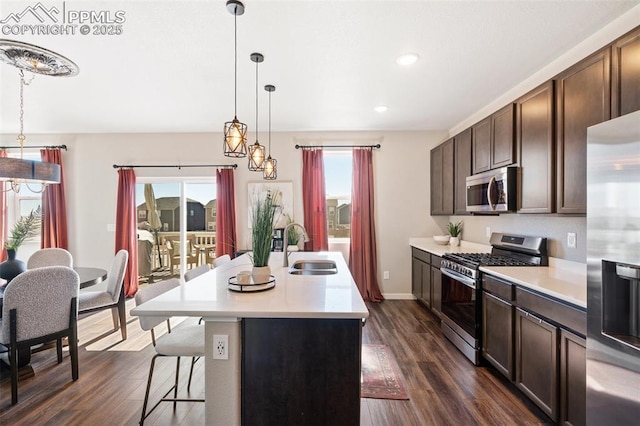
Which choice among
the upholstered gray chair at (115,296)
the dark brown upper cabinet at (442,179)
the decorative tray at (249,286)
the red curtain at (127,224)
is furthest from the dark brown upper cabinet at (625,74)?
the red curtain at (127,224)

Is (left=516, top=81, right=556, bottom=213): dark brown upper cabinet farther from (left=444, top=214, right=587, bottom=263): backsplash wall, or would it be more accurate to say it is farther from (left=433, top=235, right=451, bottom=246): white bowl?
(left=433, top=235, right=451, bottom=246): white bowl

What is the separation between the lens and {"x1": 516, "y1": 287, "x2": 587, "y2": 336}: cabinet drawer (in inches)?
61.6

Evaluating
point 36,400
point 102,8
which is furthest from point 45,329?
point 102,8

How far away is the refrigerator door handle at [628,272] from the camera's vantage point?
1.17 m

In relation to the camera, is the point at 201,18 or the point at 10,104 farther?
the point at 10,104

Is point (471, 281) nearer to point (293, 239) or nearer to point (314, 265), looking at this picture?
point (314, 265)

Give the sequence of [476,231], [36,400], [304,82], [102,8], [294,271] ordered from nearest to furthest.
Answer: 1. [102,8]
2. [36,400]
3. [294,271]
4. [304,82]
5. [476,231]

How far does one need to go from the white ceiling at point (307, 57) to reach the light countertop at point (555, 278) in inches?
72.2

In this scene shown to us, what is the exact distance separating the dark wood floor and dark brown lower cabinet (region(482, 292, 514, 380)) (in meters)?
0.19

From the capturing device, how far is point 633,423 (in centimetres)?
122

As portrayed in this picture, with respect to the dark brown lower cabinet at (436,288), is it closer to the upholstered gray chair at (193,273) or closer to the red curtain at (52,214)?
the upholstered gray chair at (193,273)

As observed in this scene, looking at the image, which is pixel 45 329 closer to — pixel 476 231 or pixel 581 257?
pixel 581 257

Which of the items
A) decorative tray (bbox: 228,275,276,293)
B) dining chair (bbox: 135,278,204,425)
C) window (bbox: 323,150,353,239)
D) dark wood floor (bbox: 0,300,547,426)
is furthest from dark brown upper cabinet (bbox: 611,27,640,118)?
window (bbox: 323,150,353,239)

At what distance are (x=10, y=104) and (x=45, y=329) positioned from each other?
308 centimetres
